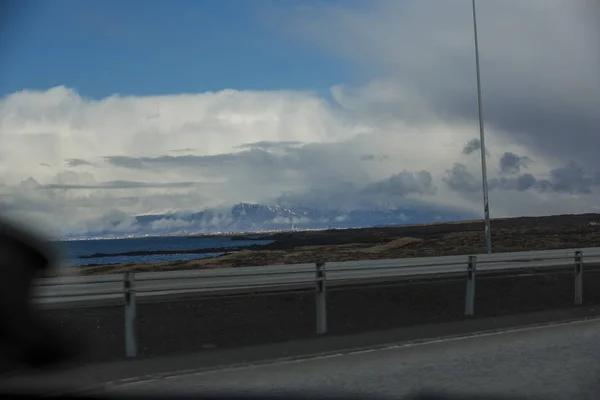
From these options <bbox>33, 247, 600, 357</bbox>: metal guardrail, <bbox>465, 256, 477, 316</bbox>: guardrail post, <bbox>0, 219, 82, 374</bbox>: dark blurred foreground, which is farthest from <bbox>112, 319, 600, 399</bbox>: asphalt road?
<bbox>465, 256, 477, 316</bbox>: guardrail post

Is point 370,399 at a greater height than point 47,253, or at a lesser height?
lesser

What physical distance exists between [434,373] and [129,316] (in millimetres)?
4124

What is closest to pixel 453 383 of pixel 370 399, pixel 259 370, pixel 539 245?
pixel 370 399

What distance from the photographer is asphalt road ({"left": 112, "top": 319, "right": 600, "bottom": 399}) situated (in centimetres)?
856

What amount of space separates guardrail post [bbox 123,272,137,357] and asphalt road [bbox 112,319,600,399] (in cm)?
169

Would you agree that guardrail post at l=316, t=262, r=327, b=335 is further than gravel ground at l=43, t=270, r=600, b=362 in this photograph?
No

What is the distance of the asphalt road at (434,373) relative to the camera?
8562 millimetres

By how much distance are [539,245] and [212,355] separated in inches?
1798

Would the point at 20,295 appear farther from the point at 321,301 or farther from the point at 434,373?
the point at 321,301

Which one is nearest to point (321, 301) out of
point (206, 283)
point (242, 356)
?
point (242, 356)

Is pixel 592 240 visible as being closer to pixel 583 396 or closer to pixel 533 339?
pixel 533 339

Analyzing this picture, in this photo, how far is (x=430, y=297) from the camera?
751 inches

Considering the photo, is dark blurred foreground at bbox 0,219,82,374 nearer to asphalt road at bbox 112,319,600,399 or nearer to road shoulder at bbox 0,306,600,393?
road shoulder at bbox 0,306,600,393

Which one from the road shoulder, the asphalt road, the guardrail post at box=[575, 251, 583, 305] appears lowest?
the asphalt road
